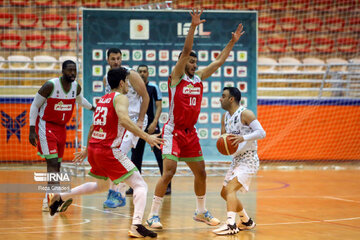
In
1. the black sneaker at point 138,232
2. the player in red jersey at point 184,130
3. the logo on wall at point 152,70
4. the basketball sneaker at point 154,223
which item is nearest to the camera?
the black sneaker at point 138,232

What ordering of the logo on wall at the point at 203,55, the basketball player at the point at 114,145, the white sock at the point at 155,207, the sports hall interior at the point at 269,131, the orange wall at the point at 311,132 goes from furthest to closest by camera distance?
1. the orange wall at the point at 311,132
2. the logo on wall at the point at 203,55
3. the sports hall interior at the point at 269,131
4. the white sock at the point at 155,207
5. the basketball player at the point at 114,145

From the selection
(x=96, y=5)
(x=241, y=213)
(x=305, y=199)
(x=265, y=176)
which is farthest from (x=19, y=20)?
(x=241, y=213)

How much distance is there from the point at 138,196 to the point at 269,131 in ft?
31.8

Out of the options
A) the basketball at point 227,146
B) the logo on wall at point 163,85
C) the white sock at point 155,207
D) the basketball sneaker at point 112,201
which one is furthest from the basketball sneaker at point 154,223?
the logo on wall at point 163,85

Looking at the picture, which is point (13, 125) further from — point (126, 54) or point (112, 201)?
point (112, 201)

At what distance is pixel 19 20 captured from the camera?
17500 mm

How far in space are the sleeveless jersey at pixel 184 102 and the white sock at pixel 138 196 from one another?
105cm

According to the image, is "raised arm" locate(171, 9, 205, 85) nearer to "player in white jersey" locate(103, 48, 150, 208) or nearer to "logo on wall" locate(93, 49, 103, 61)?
"player in white jersey" locate(103, 48, 150, 208)

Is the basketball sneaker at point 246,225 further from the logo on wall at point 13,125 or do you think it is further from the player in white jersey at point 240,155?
the logo on wall at point 13,125

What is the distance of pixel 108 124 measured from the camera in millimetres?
6211

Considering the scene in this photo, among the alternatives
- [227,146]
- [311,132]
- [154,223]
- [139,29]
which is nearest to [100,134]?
[154,223]

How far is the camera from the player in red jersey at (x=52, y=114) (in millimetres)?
7871

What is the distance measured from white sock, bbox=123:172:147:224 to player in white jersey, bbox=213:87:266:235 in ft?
2.80

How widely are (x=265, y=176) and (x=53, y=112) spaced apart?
6535 millimetres
